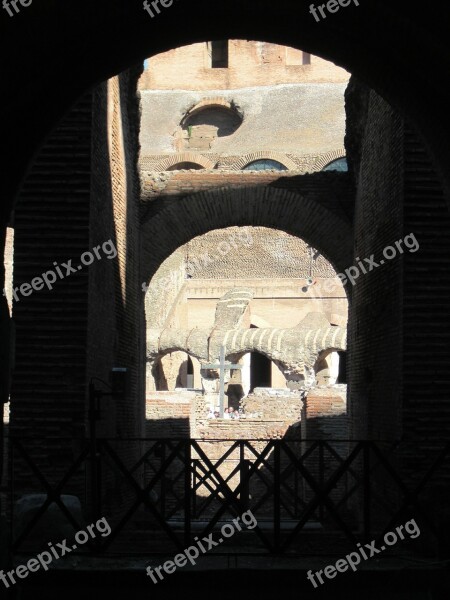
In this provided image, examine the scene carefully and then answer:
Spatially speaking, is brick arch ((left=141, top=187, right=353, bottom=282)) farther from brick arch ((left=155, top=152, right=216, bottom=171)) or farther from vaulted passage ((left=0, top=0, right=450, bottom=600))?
brick arch ((left=155, top=152, right=216, bottom=171))

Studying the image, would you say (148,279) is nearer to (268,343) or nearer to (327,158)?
(268,343)

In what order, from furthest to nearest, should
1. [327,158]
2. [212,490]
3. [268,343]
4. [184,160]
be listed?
[184,160]
[327,158]
[268,343]
[212,490]

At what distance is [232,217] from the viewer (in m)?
13.4

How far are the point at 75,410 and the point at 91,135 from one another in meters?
2.46

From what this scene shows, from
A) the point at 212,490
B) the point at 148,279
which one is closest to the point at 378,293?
the point at 212,490

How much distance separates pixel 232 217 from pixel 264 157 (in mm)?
22587

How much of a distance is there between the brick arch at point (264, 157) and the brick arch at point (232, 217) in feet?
73.0

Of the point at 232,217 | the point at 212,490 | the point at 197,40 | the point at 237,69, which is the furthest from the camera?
the point at 237,69

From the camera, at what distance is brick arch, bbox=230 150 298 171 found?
1391 inches

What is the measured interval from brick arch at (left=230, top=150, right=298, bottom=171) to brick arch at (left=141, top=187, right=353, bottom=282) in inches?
876

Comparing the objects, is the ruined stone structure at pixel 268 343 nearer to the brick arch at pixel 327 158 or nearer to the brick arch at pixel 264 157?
the brick arch at pixel 327 158

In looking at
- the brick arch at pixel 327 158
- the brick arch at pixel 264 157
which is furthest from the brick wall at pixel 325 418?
the brick arch at pixel 264 157

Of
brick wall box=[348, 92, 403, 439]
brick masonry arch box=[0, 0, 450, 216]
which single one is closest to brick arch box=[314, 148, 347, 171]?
brick wall box=[348, 92, 403, 439]

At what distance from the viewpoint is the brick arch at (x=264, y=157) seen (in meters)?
35.3
